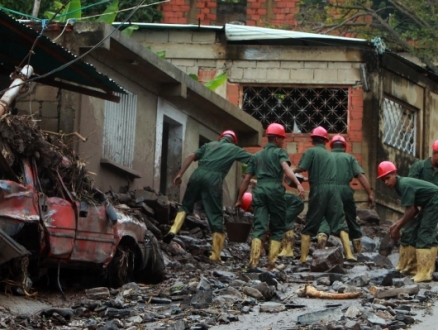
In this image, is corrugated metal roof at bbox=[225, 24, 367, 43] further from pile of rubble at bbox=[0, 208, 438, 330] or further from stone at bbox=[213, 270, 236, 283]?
A: stone at bbox=[213, 270, 236, 283]

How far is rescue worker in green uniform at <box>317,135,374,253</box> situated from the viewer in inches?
685

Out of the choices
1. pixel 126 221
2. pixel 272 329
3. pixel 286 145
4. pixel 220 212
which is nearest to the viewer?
pixel 272 329

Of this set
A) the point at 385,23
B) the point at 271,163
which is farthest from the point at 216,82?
the point at 271,163

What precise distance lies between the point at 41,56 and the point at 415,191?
5450 millimetres

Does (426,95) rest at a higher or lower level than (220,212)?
higher

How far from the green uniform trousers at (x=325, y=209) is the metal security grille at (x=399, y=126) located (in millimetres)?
10312

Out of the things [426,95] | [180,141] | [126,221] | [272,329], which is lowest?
[272,329]

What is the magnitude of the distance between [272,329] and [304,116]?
16.1 metres

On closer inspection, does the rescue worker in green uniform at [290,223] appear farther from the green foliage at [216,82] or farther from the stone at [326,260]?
the green foliage at [216,82]

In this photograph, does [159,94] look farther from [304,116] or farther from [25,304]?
[25,304]

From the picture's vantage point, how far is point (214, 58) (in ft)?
87.7

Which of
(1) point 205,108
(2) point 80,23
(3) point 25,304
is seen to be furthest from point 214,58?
(3) point 25,304

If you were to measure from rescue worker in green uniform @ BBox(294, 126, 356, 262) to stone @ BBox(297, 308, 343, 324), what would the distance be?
5354 millimetres

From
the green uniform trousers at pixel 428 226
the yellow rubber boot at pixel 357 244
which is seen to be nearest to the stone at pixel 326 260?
the green uniform trousers at pixel 428 226
